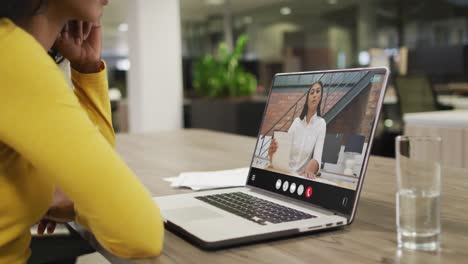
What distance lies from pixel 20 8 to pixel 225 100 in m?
4.23

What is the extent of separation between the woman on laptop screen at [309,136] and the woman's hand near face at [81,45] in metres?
0.41

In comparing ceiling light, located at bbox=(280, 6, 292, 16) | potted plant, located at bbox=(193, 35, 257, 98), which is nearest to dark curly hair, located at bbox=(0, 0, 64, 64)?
potted plant, located at bbox=(193, 35, 257, 98)

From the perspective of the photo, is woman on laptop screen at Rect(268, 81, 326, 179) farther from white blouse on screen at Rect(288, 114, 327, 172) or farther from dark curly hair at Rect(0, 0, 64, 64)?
dark curly hair at Rect(0, 0, 64, 64)

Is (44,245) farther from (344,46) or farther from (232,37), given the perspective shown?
(232,37)

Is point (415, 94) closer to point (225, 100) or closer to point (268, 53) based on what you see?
point (225, 100)

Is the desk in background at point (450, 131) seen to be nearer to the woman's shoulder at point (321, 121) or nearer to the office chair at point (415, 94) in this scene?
the woman's shoulder at point (321, 121)

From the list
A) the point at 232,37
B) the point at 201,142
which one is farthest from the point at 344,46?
the point at 201,142

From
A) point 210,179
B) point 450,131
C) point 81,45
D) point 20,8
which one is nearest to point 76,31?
point 81,45

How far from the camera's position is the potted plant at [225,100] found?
185 inches

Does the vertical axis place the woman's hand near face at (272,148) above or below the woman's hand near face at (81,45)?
below

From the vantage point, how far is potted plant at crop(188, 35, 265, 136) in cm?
470

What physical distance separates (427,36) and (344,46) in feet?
3.40

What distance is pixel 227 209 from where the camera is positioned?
0.91 meters

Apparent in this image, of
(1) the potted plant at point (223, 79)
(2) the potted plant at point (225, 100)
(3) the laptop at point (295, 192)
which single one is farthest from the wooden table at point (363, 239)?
(1) the potted plant at point (223, 79)
